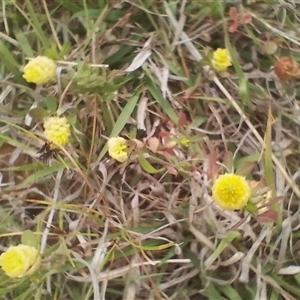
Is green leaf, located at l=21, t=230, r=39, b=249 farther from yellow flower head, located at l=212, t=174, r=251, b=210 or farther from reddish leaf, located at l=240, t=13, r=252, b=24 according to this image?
Answer: reddish leaf, located at l=240, t=13, r=252, b=24

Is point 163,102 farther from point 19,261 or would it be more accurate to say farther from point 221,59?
point 19,261

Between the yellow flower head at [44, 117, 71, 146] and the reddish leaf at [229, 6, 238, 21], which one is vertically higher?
the reddish leaf at [229, 6, 238, 21]

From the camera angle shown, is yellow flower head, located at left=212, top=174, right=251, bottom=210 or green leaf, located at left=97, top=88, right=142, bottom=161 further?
green leaf, located at left=97, top=88, right=142, bottom=161

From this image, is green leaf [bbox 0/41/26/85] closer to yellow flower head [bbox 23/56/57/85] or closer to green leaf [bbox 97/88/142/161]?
yellow flower head [bbox 23/56/57/85]

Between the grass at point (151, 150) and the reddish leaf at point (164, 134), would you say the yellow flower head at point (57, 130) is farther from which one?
the reddish leaf at point (164, 134)

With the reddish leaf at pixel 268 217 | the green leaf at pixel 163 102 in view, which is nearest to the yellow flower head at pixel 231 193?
the reddish leaf at pixel 268 217

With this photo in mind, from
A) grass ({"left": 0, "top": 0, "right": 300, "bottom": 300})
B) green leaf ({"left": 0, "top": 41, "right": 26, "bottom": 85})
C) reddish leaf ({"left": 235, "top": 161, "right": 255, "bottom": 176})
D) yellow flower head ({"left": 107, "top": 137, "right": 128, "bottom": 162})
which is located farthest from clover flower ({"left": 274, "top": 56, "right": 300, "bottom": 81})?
green leaf ({"left": 0, "top": 41, "right": 26, "bottom": 85})

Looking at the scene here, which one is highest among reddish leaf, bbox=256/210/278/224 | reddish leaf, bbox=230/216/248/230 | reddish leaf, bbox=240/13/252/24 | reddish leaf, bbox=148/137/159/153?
reddish leaf, bbox=240/13/252/24
